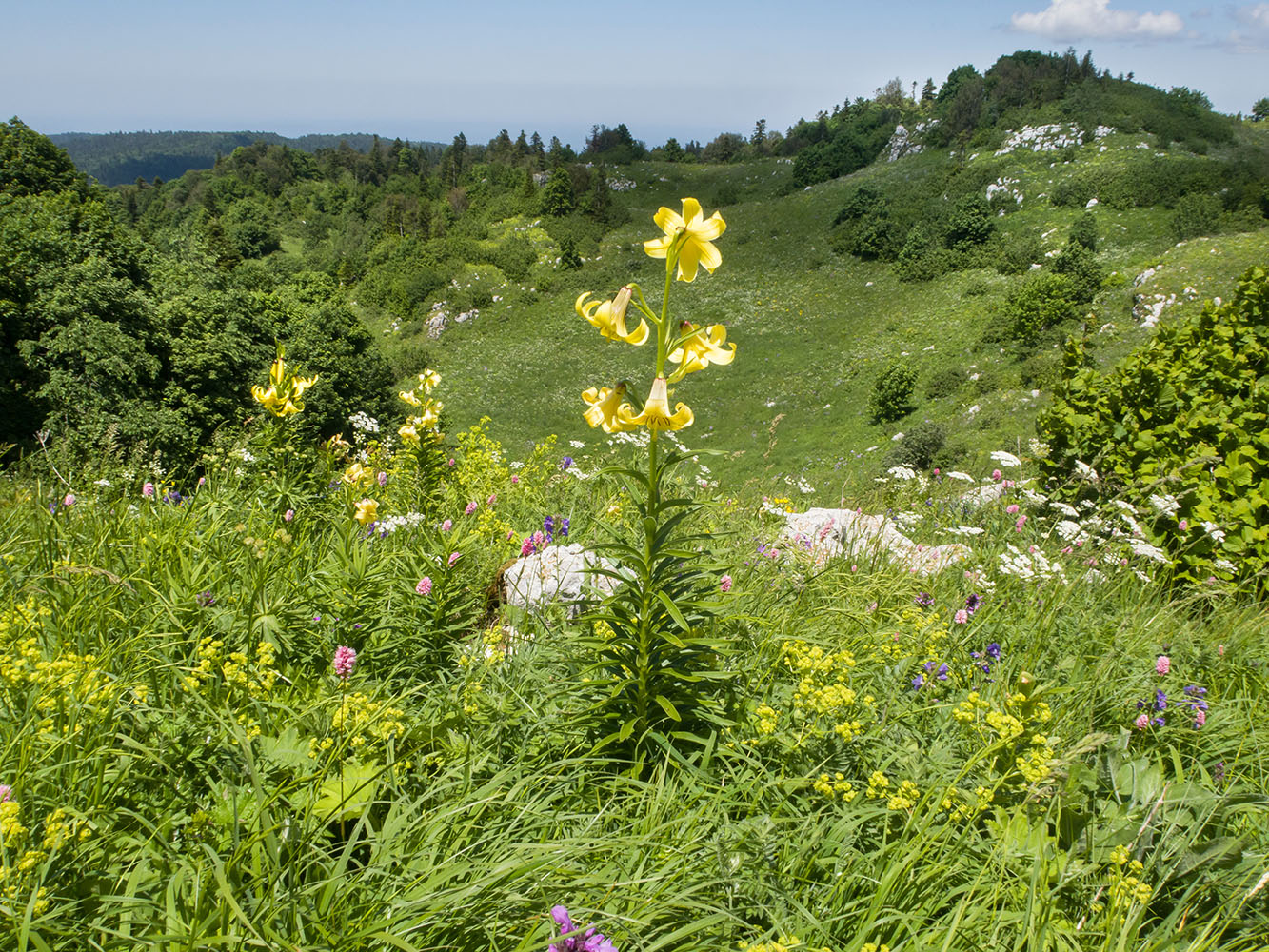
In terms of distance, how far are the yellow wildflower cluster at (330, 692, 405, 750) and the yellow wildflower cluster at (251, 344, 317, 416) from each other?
2.70m

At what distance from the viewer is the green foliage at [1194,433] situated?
4090 millimetres

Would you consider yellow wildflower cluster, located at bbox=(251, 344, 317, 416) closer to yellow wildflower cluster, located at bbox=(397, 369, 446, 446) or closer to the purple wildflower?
yellow wildflower cluster, located at bbox=(397, 369, 446, 446)

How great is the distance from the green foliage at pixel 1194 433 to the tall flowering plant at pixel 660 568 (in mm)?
3143

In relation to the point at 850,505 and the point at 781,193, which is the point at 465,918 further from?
the point at 781,193

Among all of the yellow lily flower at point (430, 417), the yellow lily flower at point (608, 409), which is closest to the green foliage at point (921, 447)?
the yellow lily flower at point (430, 417)

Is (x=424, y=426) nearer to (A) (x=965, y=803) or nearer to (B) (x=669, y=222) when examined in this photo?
(B) (x=669, y=222)

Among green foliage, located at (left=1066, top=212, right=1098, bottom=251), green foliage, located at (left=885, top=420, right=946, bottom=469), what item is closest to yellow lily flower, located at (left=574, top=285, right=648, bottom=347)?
green foliage, located at (left=885, top=420, right=946, bottom=469)

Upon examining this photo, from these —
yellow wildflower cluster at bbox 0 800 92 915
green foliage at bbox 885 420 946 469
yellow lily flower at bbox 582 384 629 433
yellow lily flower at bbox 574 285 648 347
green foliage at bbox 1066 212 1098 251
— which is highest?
green foliage at bbox 1066 212 1098 251

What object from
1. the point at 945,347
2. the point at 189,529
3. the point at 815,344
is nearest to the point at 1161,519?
the point at 189,529

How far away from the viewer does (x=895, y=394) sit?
86.0ft

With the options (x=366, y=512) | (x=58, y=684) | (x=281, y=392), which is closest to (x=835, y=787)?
(x=58, y=684)

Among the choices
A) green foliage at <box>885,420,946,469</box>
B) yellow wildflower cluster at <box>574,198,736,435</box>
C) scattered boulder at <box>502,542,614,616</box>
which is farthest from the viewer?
green foliage at <box>885,420,946,469</box>

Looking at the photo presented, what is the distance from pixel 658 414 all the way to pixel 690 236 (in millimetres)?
525

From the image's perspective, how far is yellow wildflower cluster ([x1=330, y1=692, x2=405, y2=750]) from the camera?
1737mm
